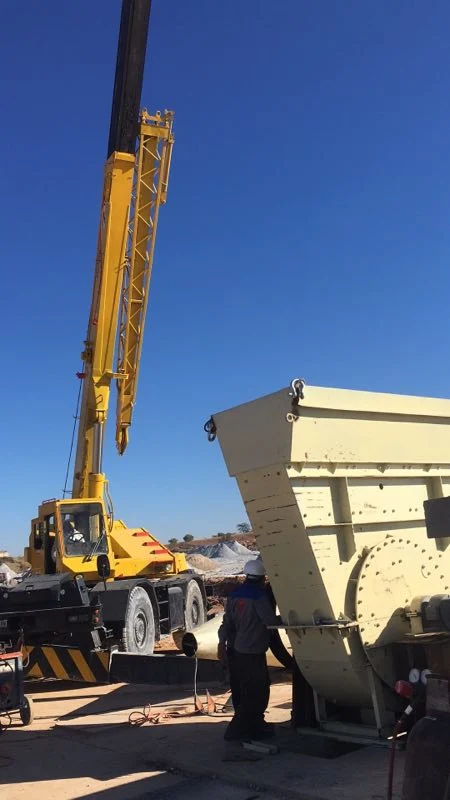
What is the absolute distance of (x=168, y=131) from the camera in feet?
44.1

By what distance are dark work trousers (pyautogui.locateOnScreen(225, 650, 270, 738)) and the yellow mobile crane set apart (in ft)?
15.7

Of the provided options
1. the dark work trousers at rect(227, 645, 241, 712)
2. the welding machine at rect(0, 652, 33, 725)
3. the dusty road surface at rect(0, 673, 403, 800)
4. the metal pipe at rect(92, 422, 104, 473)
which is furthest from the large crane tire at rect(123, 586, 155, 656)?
the dark work trousers at rect(227, 645, 241, 712)

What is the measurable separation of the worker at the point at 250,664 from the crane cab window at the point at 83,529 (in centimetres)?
594

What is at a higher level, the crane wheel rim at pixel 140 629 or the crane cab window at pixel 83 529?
the crane cab window at pixel 83 529

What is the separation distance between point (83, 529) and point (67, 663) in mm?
2653

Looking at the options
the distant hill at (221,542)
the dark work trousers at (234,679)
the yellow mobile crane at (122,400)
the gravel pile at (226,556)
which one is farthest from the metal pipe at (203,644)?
the distant hill at (221,542)

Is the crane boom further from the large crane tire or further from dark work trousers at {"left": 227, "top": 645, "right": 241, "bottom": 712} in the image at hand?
dark work trousers at {"left": 227, "top": 645, "right": 241, "bottom": 712}

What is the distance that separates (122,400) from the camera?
45.3 feet

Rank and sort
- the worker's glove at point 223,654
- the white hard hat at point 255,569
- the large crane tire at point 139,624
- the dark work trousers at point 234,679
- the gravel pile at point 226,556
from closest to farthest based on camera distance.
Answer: the dark work trousers at point 234,679 → the white hard hat at point 255,569 → the worker's glove at point 223,654 → the large crane tire at point 139,624 → the gravel pile at point 226,556

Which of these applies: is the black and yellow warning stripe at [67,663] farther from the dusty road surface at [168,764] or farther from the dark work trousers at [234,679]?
the dark work trousers at [234,679]

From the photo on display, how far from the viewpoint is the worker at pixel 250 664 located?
595cm

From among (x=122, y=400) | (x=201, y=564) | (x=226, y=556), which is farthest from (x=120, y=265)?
(x=226, y=556)


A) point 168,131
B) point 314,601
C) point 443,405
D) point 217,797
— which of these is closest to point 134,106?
point 168,131

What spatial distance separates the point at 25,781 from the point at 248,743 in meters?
1.73
